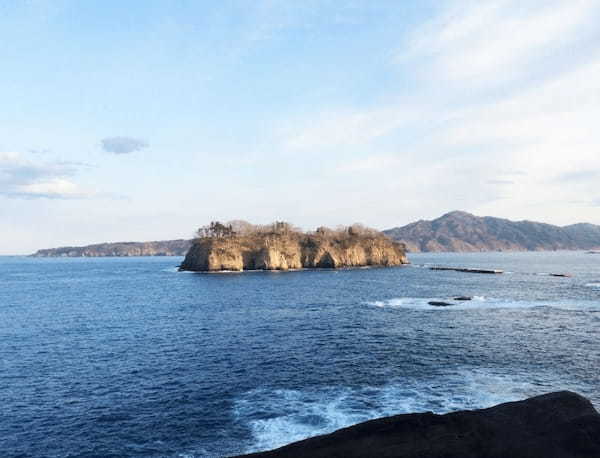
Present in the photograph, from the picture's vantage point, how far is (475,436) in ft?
69.9

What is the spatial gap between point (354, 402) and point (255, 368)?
13.0 meters

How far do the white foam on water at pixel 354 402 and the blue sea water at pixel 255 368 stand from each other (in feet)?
0.53

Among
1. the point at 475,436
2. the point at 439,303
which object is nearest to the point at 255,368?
the point at 475,436

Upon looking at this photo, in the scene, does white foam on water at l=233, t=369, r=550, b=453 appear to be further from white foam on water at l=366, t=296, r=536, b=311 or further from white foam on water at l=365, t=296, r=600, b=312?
white foam on water at l=366, t=296, r=536, b=311

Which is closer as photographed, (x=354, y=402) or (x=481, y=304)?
(x=354, y=402)

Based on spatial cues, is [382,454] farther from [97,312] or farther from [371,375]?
[97,312]

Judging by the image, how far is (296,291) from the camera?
10562cm

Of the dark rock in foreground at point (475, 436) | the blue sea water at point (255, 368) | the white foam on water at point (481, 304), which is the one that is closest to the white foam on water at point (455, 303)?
the white foam on water at point (481, 304)

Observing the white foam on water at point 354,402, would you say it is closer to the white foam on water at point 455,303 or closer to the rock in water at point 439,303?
the white foam on water at point 455,303

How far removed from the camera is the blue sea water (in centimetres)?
2825

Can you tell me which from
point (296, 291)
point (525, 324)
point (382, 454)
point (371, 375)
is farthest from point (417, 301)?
point (382, 454)

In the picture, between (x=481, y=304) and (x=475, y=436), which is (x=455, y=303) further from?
(x=475, y=436)

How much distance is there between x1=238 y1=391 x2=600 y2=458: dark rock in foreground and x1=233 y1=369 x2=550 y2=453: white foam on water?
6.16 m

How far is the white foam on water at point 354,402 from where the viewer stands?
28047mm
